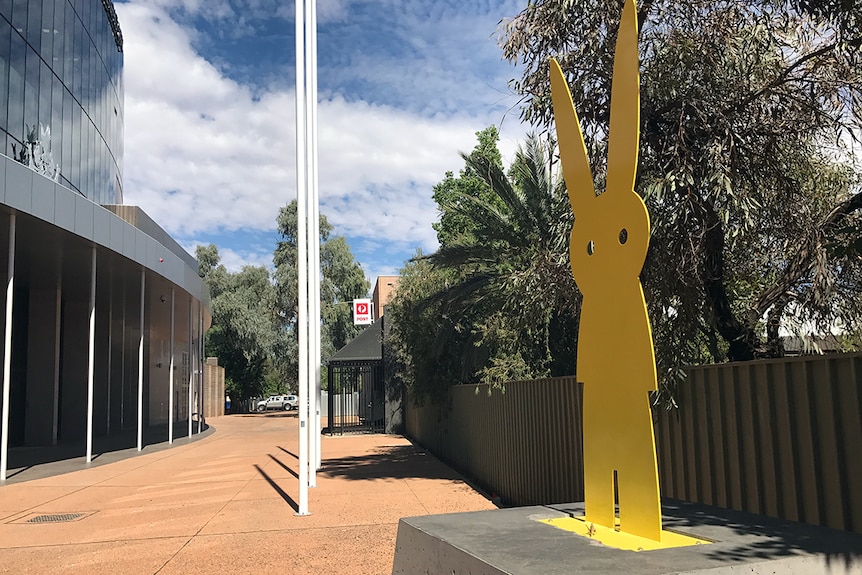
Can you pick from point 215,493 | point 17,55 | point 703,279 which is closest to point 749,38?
point 703,279

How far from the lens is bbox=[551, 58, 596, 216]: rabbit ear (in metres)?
5.70

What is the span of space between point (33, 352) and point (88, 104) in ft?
25.2

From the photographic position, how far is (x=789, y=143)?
748cm

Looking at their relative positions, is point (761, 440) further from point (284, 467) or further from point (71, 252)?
point (71, 252)

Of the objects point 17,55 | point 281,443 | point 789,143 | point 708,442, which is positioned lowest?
point 281,443

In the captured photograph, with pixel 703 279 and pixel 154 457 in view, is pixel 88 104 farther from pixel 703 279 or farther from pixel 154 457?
pixel 703 279

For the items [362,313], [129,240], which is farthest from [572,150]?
[362,313]

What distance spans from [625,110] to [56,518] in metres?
9.26

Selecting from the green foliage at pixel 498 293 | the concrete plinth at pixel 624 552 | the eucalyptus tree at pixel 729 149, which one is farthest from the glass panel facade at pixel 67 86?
the concrete plinth at pixel 624 552

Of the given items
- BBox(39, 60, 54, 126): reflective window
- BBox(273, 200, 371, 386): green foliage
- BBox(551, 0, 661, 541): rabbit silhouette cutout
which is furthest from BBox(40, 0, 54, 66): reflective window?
BBox(273, 200, 371, 386): green foliage

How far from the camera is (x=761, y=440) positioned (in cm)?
506

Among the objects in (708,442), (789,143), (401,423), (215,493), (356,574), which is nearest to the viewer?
(708,442)

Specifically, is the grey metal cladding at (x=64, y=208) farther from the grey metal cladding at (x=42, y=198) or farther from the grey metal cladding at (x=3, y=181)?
the grey metal cladding at (x=3, y=181)

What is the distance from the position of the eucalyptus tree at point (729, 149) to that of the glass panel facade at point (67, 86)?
43.6 ft
